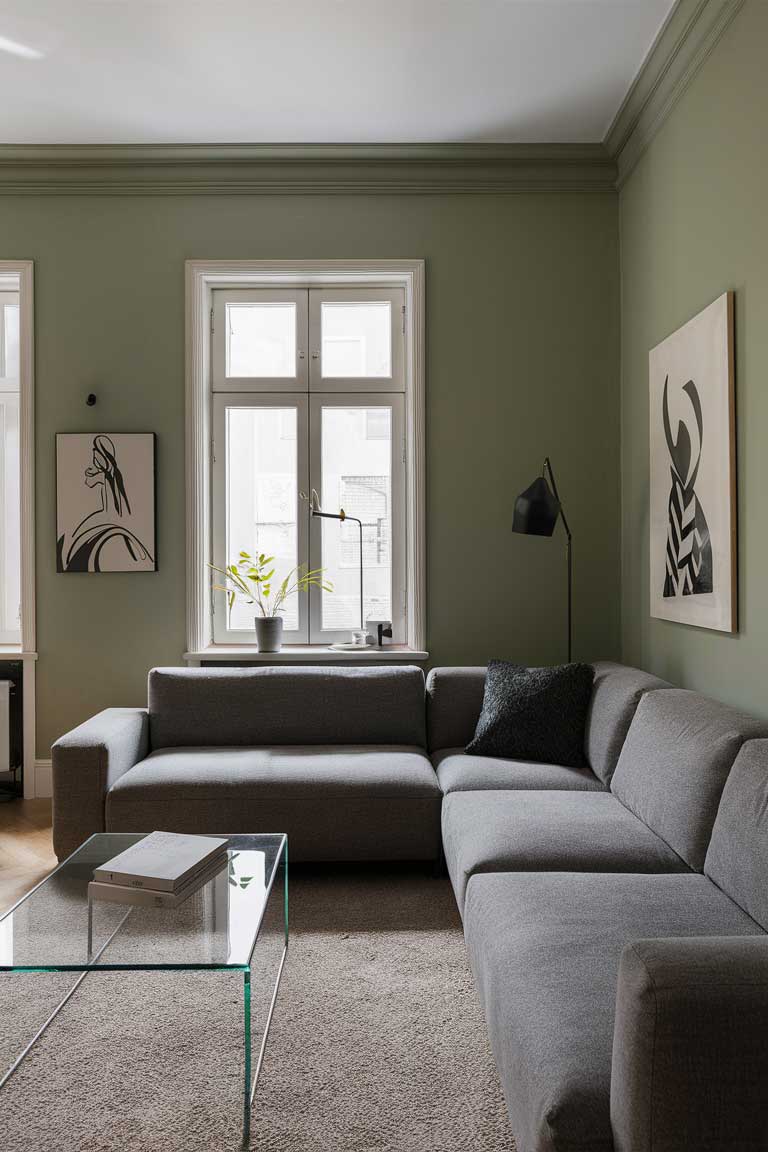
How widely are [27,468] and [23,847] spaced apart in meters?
1.73

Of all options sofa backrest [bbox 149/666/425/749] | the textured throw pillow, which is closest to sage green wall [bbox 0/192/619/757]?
sofa backrest [bbox 149/666/425/749]

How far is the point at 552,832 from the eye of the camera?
228cm

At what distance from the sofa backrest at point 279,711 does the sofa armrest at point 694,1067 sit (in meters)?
2.37

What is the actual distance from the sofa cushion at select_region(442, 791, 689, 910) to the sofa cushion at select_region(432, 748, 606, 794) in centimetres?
16

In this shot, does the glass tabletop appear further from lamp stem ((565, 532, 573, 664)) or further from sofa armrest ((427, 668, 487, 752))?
lamp stem ((565, 532, 573, 664))

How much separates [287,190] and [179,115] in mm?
577

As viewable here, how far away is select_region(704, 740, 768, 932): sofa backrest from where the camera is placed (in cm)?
174

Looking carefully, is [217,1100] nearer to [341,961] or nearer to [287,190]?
[341,961]

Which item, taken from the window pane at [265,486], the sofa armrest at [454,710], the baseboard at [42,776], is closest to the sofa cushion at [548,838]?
the sofa armrest at [454,710]

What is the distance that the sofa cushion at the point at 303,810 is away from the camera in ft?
9.55

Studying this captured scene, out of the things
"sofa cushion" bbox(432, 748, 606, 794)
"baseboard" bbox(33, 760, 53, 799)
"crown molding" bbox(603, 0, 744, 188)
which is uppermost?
"crown molding" bbox(603, 0, 744, 188)

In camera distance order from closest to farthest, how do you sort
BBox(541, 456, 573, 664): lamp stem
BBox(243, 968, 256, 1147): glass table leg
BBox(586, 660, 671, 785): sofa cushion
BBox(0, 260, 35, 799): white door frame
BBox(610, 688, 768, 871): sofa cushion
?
BBox(243, 968, 256, 1147): glass table leg, BBox(610, 688, 768, 871): sofa cushion, BBox(586, 660, 671, 785): sofa cushion, BBox(541, 456, 573, 664): lamp stem, BBox(0, 260, 35, 799): white door frame

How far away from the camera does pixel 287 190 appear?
13.0 ft

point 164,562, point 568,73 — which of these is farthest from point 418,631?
point 568,73
